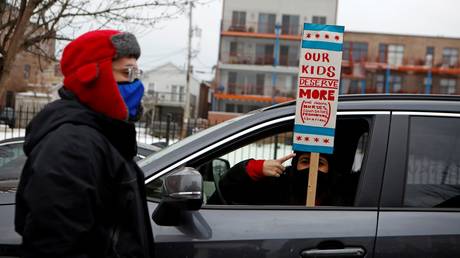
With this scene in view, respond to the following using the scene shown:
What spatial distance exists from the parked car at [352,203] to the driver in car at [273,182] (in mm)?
313

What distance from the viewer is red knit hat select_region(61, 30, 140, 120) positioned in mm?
1722

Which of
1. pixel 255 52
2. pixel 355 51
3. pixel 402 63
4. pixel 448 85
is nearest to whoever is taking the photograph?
pixel 255 52

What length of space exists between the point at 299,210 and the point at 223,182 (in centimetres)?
78

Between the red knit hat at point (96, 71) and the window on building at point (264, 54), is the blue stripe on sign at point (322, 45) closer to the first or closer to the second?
the red knit hat at point (96, 71)

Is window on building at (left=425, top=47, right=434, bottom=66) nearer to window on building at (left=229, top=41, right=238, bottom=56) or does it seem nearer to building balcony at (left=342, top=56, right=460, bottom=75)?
building balcony at (left=342, top=56, right=460, bottom=75)

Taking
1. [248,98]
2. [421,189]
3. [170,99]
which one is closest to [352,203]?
[421,189]

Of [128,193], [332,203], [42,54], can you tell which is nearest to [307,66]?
[332,203]

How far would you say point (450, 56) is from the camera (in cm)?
5175

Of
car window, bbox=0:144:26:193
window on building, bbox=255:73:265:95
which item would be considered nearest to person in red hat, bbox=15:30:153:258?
car window, bbox=0:144:26:193

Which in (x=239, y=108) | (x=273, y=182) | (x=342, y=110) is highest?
(x=342, y=110)

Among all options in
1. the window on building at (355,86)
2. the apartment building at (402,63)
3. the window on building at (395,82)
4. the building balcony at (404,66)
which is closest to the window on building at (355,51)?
the apartment building at (402,63)

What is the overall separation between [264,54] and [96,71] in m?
47.0

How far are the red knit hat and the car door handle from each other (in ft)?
3.84

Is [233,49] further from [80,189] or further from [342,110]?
[80,189]
